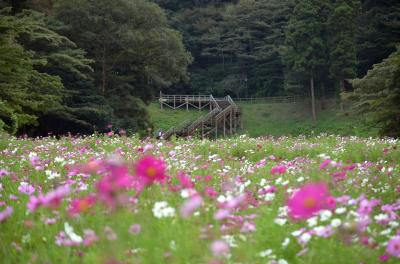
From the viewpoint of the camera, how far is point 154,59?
26.8m

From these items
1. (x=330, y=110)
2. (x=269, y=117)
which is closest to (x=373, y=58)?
(x=330, y=110)

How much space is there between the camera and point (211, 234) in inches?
86.0

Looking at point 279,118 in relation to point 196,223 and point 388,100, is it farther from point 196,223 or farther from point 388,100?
point 196,223

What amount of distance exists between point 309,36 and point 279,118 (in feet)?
25.1

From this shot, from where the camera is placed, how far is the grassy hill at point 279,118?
3414cm

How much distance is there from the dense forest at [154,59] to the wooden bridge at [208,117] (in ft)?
10.2

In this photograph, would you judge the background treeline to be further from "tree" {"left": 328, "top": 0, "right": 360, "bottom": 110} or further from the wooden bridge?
"tree" {"left": 328, "top": 0, "right": 360, "bottom": 110}

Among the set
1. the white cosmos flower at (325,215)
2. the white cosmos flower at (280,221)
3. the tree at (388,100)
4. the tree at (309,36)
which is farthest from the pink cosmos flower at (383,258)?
the tree at (309,36)

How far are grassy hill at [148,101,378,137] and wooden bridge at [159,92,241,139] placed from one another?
101cm

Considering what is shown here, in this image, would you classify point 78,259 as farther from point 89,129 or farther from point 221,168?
point 89,129

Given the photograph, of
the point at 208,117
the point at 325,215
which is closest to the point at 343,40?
the point at 208,117

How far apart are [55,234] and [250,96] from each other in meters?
45.0

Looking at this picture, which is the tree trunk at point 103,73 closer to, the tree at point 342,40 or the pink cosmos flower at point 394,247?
the tree at point 342,40

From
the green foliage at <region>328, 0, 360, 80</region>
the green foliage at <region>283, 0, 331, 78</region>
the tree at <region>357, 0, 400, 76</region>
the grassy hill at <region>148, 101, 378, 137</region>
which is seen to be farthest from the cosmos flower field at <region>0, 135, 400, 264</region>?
the tree at <region>357, 0, 400, 76</region>
